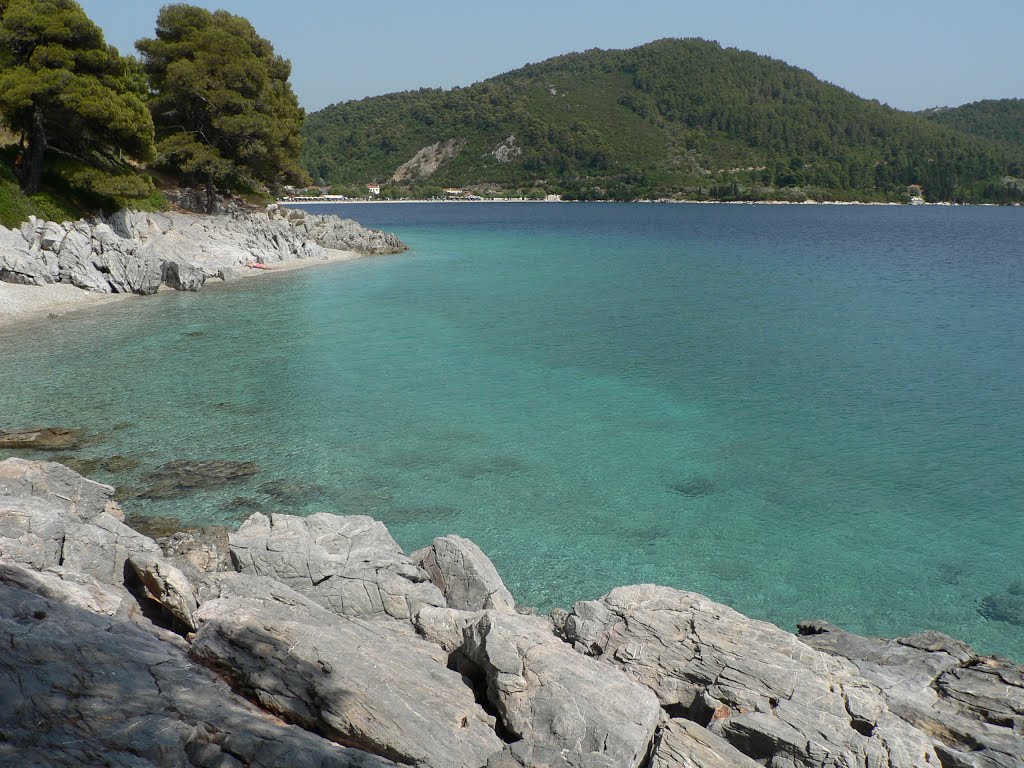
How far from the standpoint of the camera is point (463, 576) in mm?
10148

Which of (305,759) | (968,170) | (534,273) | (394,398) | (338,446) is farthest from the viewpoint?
(968,170)

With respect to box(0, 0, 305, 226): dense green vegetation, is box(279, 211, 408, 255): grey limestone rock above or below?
below

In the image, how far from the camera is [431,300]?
1508 inches

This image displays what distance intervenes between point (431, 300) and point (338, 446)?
861 inches

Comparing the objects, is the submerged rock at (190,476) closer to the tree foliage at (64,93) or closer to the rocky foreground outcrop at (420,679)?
the rocky foreground outcrop at (420,679)

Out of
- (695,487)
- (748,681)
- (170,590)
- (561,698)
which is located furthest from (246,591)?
(695,487)

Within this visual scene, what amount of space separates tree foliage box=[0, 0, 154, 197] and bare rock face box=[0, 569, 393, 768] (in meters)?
36.9

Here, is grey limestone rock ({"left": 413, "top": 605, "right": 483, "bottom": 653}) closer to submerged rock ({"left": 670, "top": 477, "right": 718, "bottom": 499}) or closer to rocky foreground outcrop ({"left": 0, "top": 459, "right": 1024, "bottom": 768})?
rocky foreground outcrop ({"left": 0, "top": 459, "right": 1024, "bottom": 768})

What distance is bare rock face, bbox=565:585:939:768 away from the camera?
6.59 meters

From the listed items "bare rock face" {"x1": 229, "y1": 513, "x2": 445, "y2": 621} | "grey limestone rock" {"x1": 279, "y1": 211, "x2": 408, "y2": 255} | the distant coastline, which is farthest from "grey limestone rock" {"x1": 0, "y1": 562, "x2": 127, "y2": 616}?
the distant coastline

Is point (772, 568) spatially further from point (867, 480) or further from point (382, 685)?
point (382, 685)

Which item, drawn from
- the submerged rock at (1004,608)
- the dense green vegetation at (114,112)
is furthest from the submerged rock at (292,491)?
the dense green vegetation at (114,112)

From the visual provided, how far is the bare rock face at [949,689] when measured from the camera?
6984 mm

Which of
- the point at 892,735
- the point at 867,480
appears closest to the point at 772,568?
the point at 867,480
